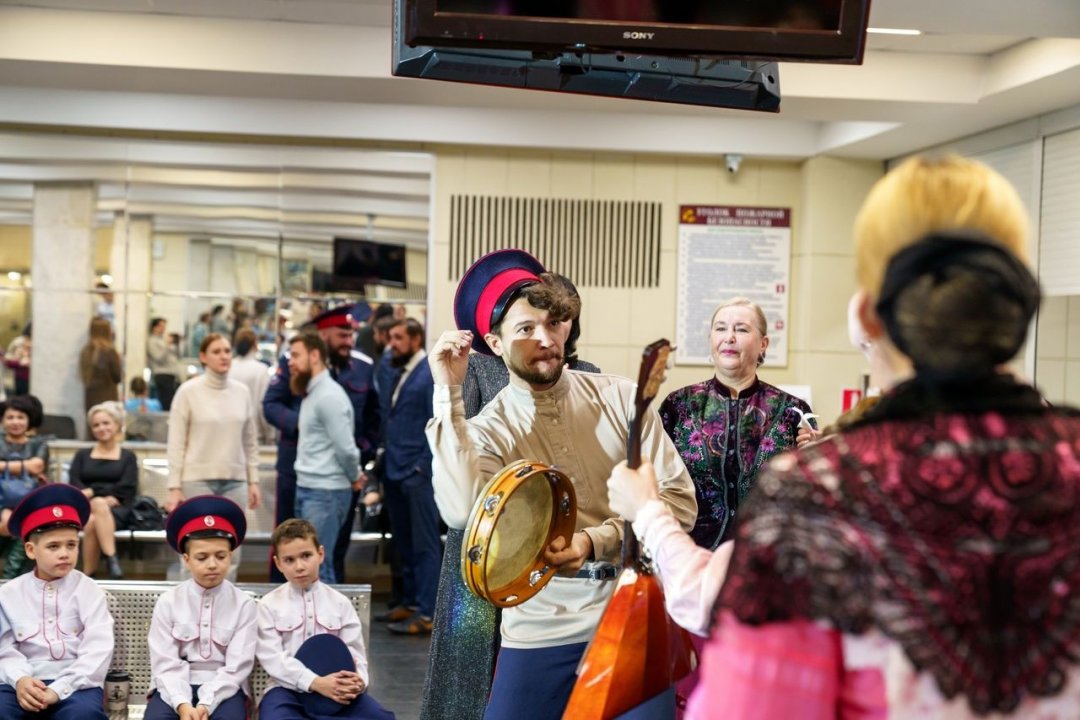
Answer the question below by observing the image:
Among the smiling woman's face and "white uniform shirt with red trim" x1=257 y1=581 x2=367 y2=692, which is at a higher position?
the smiling woman's face

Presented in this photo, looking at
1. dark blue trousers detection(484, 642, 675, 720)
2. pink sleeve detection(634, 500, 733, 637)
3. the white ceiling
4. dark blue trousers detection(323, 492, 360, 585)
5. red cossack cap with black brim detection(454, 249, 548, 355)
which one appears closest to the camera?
pink sleeve detection(634, 500, 733, 637)

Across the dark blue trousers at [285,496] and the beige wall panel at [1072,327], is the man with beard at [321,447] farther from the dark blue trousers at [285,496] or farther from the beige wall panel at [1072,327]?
the beige wall panel at [1072,327]

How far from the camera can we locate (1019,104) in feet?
23.7

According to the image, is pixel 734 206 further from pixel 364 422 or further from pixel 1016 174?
pixel 364 422

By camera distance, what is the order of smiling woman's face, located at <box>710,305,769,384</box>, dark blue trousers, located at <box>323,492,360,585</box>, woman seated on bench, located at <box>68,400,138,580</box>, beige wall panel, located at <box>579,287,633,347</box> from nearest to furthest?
smiling woman's face, located at <box>710,305,769,384</box> → dark blue trousers, located at <box>323,492,360,585</box> → woman seated on bench, located at <box>68,400,138,580</box> → beige wall panel, located at <box>579,287,633,347</box>

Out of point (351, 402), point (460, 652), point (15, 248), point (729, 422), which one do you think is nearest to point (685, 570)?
point (460, 652)

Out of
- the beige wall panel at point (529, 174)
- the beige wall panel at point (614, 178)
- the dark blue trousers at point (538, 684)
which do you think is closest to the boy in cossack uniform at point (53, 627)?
the dark blue trousers at point (538, 684)

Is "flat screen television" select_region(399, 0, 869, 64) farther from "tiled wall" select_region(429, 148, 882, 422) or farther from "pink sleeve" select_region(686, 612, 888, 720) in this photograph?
"tiled wall" select_region(429, 148, 882, 422)

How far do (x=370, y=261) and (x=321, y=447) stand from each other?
2397 millimetres

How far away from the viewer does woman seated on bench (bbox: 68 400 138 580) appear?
7.90 m

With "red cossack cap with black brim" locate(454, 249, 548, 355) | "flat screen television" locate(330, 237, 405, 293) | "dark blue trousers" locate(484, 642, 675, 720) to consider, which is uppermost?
"flat screen television" locate(330, 237, 405, 293)

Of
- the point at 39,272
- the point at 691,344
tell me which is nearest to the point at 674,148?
the point at 691,344

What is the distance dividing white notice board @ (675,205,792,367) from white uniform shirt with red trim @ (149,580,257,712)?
5373 mm

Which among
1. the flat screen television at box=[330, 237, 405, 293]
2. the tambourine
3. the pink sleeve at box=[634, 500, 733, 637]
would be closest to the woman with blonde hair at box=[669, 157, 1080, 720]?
the pink sleeve at box=[634, 500, 733, 637]
